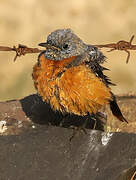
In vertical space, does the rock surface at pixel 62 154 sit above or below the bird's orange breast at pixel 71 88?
below

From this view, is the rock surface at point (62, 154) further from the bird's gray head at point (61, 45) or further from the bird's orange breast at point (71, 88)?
the bird's gray head at point (61, 45)

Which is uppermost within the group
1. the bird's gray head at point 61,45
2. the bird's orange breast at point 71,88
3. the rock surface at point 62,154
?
the bird's gray head at point 61,45

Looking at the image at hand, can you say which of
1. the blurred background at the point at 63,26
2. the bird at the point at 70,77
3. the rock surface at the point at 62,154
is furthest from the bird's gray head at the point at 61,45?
the blurred background at the point at 63,26

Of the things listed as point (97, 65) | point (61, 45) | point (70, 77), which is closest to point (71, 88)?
point (70, 77)

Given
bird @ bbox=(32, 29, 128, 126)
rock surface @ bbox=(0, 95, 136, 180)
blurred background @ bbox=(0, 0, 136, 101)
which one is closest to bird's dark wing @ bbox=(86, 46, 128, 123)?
bird @ bbox=(32, 29, 128, 126)

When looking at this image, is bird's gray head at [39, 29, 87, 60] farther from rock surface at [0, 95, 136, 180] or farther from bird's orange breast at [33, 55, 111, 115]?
rock surface at [0, 95, 136, 180]

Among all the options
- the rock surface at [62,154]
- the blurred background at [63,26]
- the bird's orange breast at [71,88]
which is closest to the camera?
the rock surface at [62,154]
